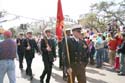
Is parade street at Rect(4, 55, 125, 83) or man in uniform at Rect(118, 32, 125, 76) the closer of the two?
parade street at Rect(4, 55, 125, 83)

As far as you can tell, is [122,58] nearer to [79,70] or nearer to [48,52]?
[48,52]

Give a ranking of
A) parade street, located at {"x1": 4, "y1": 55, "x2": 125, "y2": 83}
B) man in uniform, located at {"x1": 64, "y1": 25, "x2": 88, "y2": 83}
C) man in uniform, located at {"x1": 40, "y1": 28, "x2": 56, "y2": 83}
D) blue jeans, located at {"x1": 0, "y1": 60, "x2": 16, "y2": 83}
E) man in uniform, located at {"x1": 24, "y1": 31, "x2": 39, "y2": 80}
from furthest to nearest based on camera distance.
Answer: man in uniform, located at {"x1": 24, "y1": 31, "x2": 39, "y2": 80}
parade street, located at {"x1": 4, "y1": 55, "x2": 125, "y2": 83}
man in uniform, located at {"x1": 40, "y1": 28, "x2": 56, "y2": 83}
blue jeans, located at {"x1": 0, "y1": 60, "x2": 16, "y2": 83}
man in uniform, located at {"x1": 64, "y1": 25, "x2": 88, "y2": 83}

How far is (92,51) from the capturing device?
18141mm

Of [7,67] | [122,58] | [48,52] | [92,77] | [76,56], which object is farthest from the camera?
[122,58]

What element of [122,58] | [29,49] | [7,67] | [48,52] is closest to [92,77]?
[122,58]

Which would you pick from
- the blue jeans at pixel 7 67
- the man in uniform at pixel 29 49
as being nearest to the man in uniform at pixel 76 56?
the blue jeans at pixel 7 67

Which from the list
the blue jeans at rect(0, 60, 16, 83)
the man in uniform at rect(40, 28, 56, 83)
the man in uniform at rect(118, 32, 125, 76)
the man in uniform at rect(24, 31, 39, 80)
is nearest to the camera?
the blue jeans at rect(0, 60, 16, 83)

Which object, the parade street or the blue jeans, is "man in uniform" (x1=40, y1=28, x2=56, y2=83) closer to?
the parade street

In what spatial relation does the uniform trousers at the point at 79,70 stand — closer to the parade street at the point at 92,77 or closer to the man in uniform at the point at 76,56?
the man in uniform at the point at 76,56

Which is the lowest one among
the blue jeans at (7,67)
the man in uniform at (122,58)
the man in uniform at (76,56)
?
the man in uniform at (122,58)

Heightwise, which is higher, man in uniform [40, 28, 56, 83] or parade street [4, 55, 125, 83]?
man in uniform [40, 28, 56, 83]

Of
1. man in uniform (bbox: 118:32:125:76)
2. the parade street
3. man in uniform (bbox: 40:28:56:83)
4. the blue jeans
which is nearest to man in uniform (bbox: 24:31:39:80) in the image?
the parade street

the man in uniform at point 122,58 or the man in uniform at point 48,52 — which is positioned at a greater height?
the man in uniform at point 48,52

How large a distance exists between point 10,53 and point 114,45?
7706 millimetres
